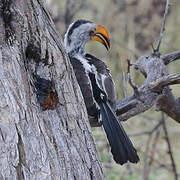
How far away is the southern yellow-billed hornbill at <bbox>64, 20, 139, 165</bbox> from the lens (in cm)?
210

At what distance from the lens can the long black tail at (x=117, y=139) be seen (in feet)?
6.75

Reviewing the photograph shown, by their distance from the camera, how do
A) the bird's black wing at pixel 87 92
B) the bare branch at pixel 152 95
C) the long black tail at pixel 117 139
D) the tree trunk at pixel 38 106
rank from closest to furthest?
the tree trunk at pixel 38 106 < the long black tail at pixel 117 139 < the bare branch at pixel 152 95 < the bird's black wing at pixel 87 92

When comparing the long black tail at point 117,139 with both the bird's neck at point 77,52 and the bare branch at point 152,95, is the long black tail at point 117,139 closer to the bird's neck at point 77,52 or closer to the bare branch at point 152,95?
the bare branch at point 152,95

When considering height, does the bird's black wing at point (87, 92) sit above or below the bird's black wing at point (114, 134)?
above

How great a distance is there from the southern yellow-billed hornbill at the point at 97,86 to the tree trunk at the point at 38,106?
1.79ft

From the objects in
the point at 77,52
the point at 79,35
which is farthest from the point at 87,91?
the point at 79,35

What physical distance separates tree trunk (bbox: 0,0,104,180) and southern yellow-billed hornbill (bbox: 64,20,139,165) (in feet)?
1.79

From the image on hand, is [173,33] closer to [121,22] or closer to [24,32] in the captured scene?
[121,22]

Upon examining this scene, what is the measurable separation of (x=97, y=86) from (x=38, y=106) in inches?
38.8

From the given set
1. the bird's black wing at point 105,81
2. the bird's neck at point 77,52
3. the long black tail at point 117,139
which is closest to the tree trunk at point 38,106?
the long black tail at point 117,139

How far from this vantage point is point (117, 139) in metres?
2.14

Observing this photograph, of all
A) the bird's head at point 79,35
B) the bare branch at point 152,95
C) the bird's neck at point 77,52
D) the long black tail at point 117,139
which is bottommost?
the long black tail at point 117,139

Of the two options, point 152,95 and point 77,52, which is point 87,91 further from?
point 77,52

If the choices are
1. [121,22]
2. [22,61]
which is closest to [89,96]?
[22,61]
